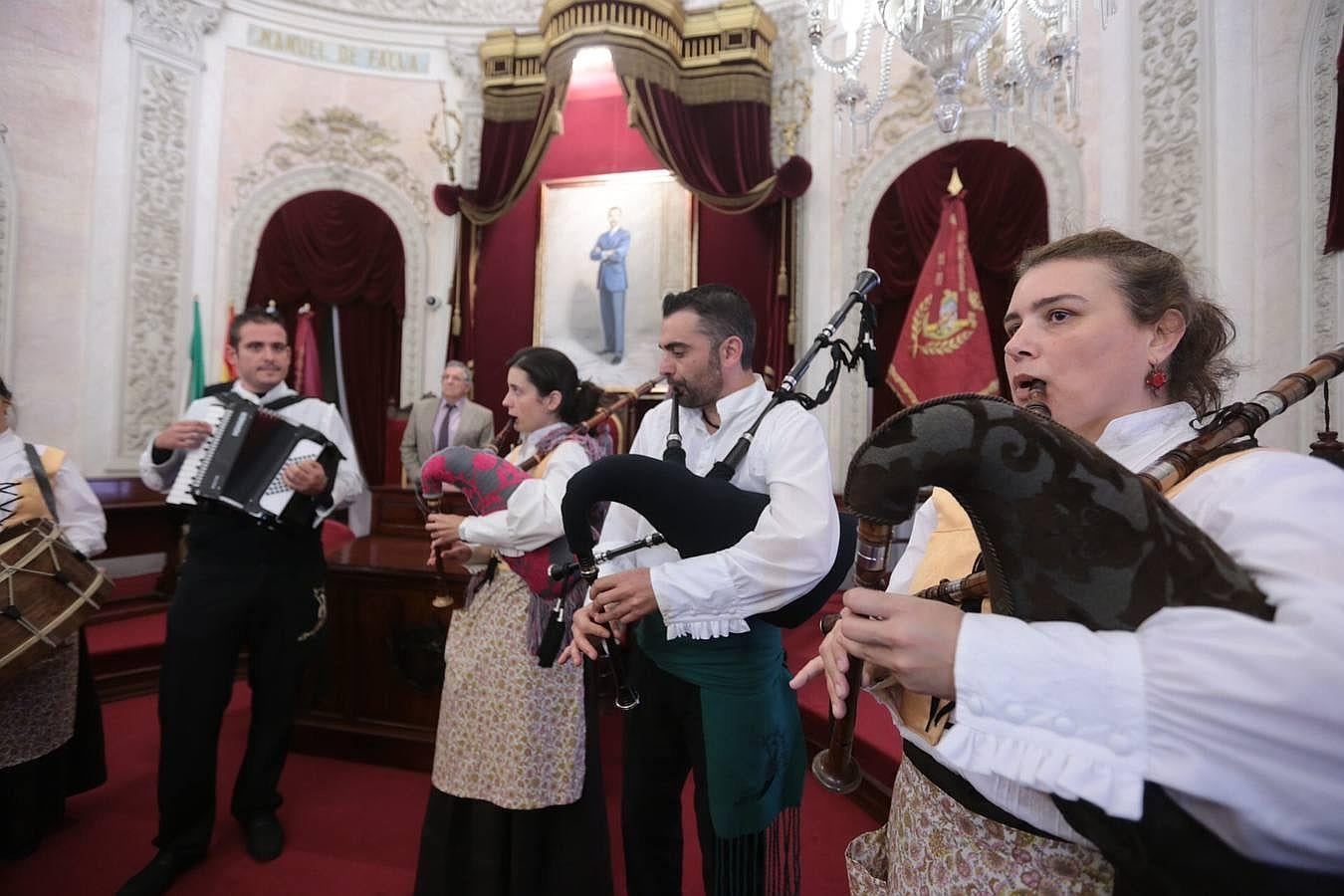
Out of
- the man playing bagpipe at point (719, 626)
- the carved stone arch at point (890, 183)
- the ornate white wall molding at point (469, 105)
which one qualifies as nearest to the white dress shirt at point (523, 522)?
the man playing bagpipe at point (719, 626)

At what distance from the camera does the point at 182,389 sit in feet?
21.6

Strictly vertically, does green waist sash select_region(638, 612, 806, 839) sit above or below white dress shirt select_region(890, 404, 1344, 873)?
below

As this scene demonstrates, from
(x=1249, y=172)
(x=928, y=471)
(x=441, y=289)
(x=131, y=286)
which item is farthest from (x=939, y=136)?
(x=131, y=286)

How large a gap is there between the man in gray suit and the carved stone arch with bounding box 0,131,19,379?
9.65 ft

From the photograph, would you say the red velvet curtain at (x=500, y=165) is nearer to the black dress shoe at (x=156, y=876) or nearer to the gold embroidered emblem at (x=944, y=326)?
the gold embroidered emblem at (x=944, y=326)

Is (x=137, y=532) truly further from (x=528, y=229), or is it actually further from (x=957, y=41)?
(x=957, y=41)

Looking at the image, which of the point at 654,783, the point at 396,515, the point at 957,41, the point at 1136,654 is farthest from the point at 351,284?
the point at 1136,654

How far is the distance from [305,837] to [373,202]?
19.5ft

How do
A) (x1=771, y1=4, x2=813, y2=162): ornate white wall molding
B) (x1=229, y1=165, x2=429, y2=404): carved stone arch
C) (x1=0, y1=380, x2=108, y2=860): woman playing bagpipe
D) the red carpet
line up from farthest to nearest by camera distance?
(x1=229, y1=165, x2=429, y2=404): carved stone arch, (x1=771, y1=4, x2=813, y2=162): ornate white wall molding, (x1=0, y1=380, x2=108, y2=860): woman playing bagpipe, the red carpet

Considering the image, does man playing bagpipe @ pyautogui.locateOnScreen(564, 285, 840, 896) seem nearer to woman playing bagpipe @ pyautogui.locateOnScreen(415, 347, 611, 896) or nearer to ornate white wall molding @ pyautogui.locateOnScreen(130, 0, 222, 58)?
woman playing bagpipe @ pyautogui.locateOnScreen(415, 347, 611, 896)

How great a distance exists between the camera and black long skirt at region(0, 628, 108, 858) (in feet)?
8.32

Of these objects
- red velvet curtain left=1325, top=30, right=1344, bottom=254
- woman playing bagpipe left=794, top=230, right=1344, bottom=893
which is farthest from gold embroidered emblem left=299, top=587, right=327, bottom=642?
red velvet curtain left=1325, top=30, right=1344, bottom=254

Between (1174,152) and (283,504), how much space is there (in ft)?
13.9

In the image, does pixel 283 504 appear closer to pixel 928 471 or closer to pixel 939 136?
pixel 928 471
